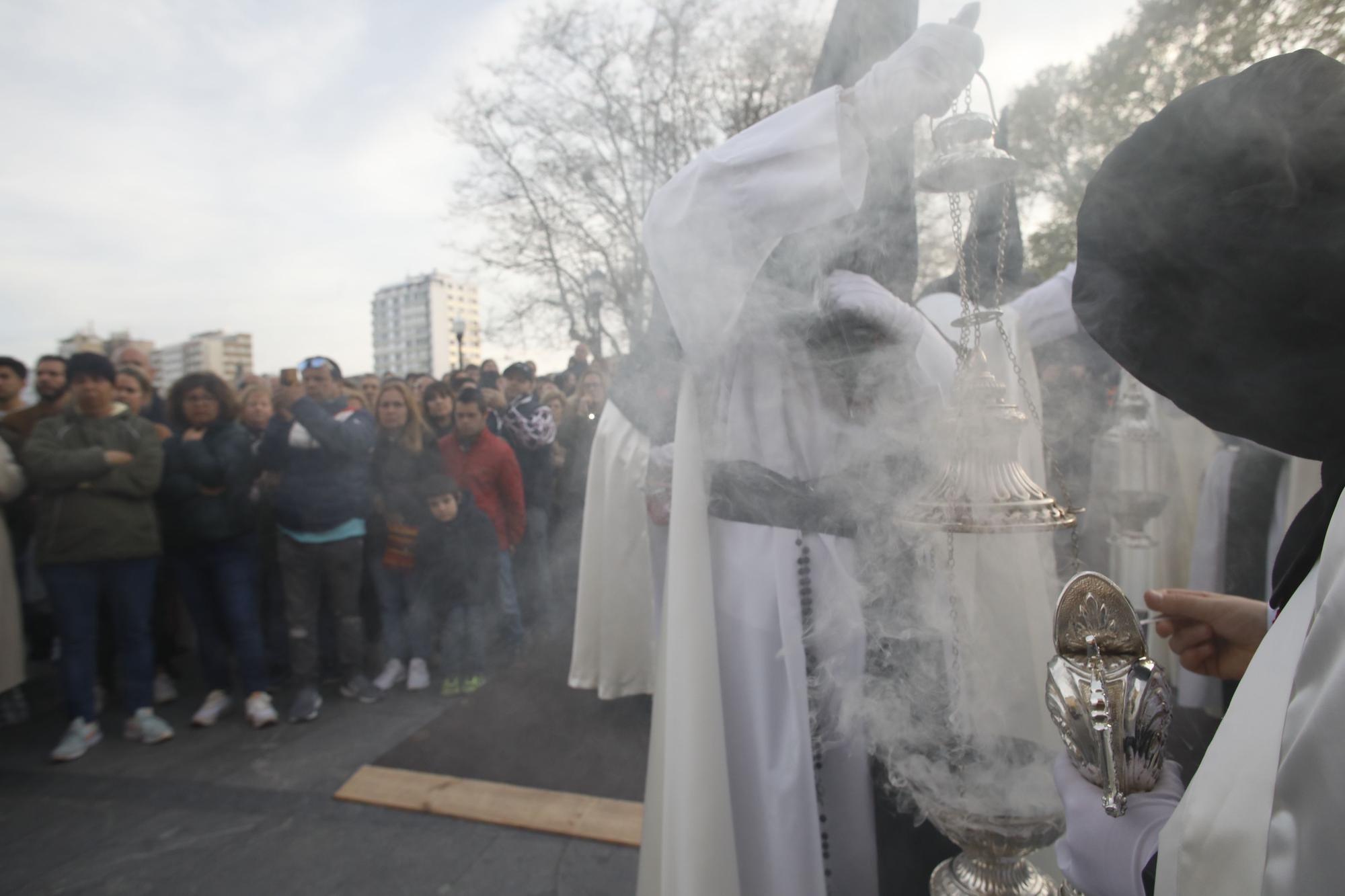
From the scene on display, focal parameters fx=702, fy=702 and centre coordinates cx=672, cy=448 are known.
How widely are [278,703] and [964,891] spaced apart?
3.79 metres

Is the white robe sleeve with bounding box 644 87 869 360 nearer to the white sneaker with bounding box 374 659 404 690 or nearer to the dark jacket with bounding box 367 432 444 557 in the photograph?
the dark jacket with bounding box 367 432 444 557

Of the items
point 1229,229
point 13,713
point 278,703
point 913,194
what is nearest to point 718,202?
point 913,194

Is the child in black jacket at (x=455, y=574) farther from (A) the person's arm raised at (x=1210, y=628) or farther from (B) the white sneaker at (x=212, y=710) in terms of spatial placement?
(A) the person's arm raised at (x=1210, y=628)

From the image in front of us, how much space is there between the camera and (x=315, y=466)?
372 centimetres

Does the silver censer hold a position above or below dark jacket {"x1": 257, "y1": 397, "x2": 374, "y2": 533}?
below

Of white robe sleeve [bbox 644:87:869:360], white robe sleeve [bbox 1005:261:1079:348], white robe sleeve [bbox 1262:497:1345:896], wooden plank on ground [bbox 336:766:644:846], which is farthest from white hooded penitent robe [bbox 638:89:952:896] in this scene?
white robe sleeve [bbox 1005:261:1079:348]

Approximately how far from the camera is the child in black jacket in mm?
4016

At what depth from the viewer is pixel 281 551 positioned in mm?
3744

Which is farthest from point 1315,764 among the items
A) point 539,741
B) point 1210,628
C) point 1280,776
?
point 539,741

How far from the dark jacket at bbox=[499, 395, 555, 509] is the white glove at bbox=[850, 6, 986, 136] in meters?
3.90

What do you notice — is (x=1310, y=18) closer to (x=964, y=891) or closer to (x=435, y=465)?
(x=964, y=891)

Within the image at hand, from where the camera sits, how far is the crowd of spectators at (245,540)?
3268 mm

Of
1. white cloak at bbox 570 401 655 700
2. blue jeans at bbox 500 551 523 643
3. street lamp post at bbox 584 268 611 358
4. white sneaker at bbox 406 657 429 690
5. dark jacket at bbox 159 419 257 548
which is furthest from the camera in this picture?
street lamp post at bbox 584 268 611 358

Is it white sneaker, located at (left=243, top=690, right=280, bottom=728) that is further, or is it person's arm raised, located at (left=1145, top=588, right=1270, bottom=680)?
white sneaker, located at (left=243, top=690, right=280, bottom=728)
